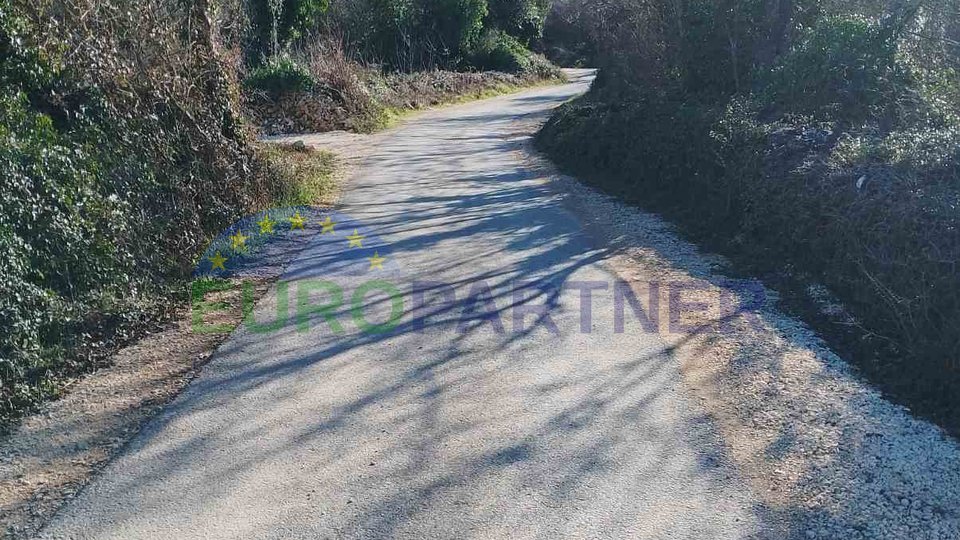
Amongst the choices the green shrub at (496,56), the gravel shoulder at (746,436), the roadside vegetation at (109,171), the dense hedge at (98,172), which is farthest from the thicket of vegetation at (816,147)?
the green shrub at (496,56)

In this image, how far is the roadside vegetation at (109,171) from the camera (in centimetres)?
586

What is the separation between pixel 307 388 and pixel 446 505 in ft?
5.98

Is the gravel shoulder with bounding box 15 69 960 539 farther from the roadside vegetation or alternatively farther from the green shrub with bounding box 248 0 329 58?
the green shrub with bounding box 248 0 329 58

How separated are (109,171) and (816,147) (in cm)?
728

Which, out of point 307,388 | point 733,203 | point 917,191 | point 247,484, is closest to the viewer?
point 247,484

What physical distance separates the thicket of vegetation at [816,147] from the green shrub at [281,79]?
27.2 ft

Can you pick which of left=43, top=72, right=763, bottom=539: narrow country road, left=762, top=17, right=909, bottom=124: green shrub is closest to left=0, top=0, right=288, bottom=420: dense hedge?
left=43, top=72, right=763, bottom=539: narrow country road

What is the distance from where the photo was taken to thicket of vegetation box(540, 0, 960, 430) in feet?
19.4

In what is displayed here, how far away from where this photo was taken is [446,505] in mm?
4250

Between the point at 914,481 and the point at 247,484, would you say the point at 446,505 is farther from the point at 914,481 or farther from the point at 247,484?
the point at 914,481

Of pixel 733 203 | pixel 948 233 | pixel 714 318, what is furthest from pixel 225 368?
→ pixel 733 203

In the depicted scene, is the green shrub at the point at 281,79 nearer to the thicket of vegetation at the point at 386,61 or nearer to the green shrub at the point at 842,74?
the thicket of vegetation at the point at 386,61

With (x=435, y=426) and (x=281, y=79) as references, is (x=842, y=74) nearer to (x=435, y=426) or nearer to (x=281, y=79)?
(x=435, y=426)

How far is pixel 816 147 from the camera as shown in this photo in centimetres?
895
